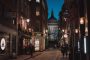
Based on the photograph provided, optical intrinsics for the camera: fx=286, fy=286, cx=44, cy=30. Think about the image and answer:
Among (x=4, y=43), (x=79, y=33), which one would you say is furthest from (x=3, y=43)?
(x=79, y=33)

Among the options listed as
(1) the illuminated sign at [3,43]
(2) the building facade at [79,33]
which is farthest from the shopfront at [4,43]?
(2) the building facade at [79,33]

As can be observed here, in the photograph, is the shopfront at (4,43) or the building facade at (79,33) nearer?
the building facade at (79,33)

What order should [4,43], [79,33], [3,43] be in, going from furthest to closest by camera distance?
[79,33]
[4,43]
[3,43]

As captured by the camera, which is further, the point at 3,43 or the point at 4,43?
the point at 4,43

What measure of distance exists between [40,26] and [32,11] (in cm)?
653

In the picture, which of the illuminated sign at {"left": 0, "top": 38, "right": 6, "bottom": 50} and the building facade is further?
the illuminated sign at {"left": 0, "top": 38, "right": 6, "bottom": 50}

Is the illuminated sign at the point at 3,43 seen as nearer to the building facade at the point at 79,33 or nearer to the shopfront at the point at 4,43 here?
the shopfront at the point at 4,43

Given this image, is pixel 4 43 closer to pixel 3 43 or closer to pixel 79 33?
pixel 3 43

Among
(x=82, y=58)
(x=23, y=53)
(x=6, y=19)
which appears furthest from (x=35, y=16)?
(x=82, y=58)

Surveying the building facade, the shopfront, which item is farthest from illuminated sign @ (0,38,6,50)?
the building facade

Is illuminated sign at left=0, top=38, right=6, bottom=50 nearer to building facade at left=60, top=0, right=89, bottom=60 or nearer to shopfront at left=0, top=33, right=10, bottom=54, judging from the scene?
shopfront at left=0, top=33, right=10, bottom=54

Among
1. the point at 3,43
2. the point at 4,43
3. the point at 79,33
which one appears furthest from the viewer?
the point at 79,33

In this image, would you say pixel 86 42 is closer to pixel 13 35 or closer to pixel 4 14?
pixel 4 14

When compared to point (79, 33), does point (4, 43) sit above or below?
below
